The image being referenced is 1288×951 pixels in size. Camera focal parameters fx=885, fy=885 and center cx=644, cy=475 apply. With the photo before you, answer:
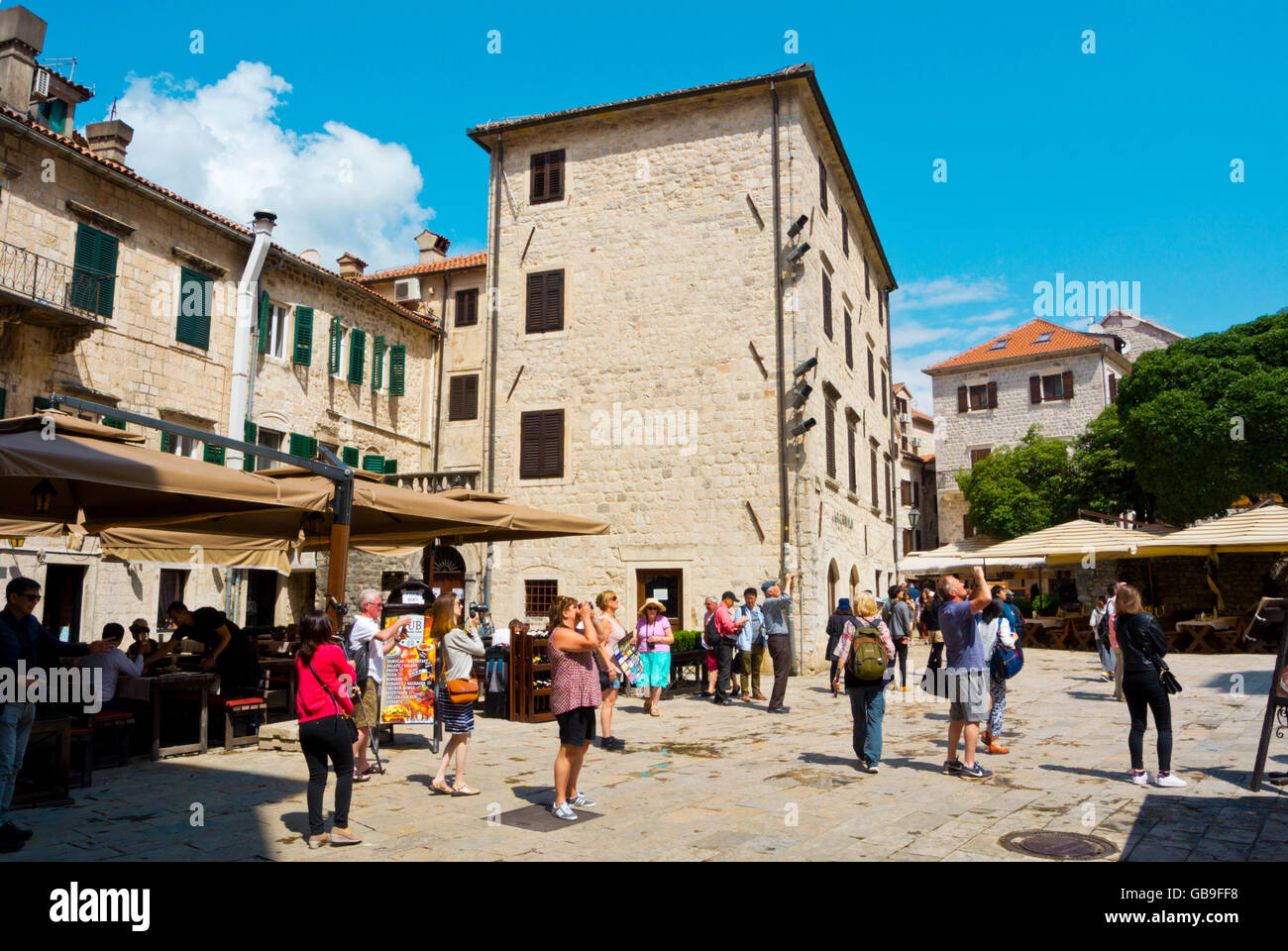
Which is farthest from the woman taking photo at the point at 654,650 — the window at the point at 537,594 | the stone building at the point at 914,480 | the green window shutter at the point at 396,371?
the stone building at the point at 914,480

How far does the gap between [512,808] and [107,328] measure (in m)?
15.7

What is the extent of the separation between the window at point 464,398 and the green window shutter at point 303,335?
5217 millimetres

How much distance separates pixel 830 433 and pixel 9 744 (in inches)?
672

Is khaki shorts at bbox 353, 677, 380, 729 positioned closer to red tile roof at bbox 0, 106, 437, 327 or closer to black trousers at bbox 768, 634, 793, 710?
black trousers at bbox 768, 634, 793, 710

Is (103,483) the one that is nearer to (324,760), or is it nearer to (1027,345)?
(324,760)

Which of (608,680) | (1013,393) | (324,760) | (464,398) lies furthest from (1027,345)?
(324,760)

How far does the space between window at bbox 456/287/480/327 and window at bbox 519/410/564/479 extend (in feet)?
26.6

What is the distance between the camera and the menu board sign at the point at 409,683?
28.0 feet

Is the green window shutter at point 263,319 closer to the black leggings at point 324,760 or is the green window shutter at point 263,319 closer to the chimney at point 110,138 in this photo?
the chimney at point 110,138

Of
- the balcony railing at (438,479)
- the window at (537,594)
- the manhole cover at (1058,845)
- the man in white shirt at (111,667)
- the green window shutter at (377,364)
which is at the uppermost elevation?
the green window shutter at (377,364)

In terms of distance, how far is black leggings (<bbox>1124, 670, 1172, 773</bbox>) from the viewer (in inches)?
287

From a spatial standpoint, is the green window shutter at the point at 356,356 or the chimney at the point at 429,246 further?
the chimney at the point at 429,246

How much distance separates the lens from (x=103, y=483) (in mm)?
7004

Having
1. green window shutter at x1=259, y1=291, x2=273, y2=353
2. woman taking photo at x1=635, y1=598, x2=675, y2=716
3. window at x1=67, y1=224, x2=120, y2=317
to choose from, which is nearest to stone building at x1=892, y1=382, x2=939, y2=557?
green window shutter at x1=259, y1=291, x2=273, y2=353
